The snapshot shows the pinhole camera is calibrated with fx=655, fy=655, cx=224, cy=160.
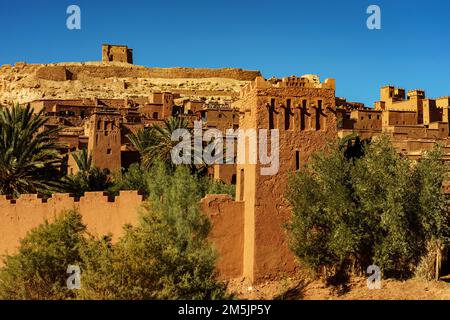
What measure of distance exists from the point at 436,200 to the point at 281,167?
156 inches

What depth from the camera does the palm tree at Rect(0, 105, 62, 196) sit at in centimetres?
2377

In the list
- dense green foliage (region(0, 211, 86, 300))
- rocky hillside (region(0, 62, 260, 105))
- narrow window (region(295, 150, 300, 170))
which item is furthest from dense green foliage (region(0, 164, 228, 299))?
rocky hillside (region(0, 62, 260, 105))

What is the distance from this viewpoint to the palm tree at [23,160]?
23.8 meters

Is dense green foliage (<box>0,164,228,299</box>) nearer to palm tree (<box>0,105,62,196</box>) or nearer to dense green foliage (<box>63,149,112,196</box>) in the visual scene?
palm tree (<box>0,105,62,196</box>)

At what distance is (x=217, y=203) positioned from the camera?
1738cm

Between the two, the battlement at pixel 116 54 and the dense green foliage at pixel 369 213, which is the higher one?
the battlement at pixel 116 54

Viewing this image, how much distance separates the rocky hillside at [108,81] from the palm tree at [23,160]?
4209 centimetres

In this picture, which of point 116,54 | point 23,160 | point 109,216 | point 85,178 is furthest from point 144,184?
point 116,54

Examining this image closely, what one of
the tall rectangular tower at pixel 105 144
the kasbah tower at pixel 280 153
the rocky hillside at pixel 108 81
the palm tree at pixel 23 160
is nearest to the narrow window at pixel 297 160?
the kasbah tower at pixel 280 153

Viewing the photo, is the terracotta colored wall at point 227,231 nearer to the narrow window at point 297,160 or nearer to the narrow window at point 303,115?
the narrow window at point 297,160

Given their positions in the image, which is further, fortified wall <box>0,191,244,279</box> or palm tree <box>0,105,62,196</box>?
palm tree <box>0,105,62,196</box>

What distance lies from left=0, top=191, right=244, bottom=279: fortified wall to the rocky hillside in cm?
4668

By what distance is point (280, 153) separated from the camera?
17.3m
